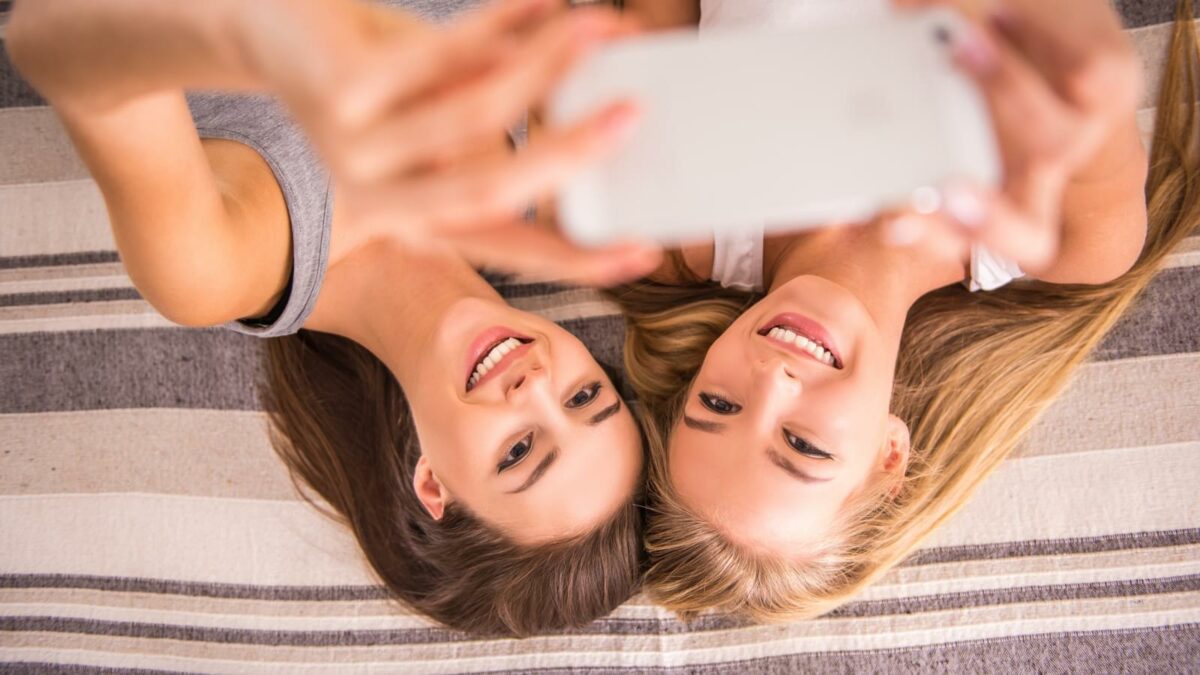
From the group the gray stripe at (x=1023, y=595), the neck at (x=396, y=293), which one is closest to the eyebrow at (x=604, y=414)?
the neck at (x=396, y=293)

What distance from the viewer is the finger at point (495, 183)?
16.1 inches

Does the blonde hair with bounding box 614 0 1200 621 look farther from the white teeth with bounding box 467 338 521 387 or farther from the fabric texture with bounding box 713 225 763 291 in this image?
the white teeth with bounding box 467 338 521 387

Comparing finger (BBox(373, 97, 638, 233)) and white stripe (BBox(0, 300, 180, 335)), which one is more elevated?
finger (BBox(373, 97, 638, 233))

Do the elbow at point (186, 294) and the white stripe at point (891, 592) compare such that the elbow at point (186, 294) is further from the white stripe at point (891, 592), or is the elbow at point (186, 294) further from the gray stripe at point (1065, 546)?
the gray stripe at point (1065, 546)

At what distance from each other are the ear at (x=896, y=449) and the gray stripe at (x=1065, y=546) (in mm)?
217

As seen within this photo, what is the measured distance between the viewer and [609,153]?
52cm

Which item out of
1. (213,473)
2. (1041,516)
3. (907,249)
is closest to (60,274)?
(213,473)

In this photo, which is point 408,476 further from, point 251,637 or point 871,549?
point 871,549

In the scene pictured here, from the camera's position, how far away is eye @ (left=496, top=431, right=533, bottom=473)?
968mm

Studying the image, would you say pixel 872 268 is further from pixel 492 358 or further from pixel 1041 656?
pixel 1041 656

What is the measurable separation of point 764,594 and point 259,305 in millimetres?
721

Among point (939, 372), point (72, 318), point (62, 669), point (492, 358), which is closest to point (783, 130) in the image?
point (492, 358)

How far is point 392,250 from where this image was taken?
1116 mm

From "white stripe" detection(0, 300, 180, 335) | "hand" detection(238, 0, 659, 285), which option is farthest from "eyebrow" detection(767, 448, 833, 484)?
"white stripe" detection(0, 300, 180, 335)
